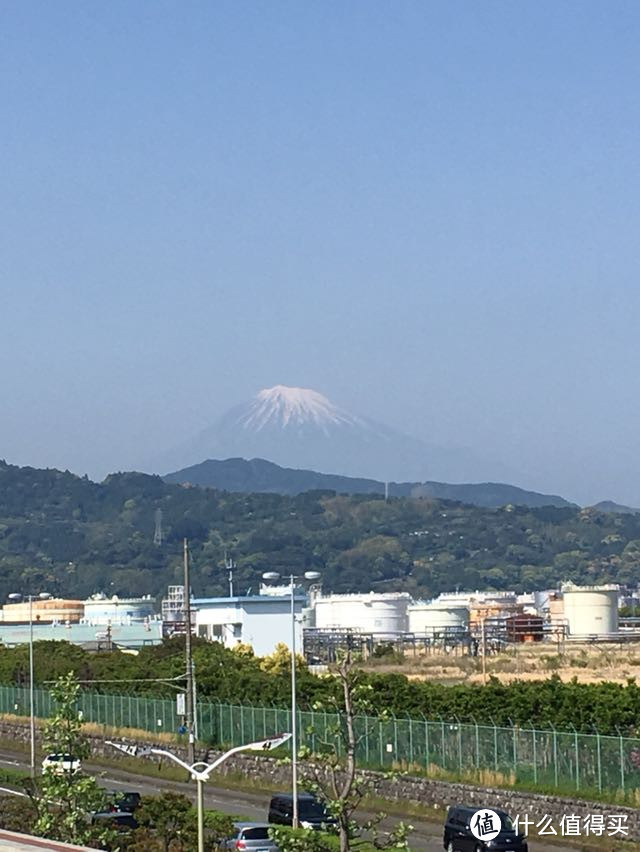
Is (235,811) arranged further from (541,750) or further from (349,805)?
(349,805)

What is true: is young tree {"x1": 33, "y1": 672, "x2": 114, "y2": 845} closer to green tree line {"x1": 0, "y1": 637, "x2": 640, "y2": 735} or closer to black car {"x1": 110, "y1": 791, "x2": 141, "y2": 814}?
green tree line {"x1": 0, "y1": 637, "x2": 640, "y2": 735}

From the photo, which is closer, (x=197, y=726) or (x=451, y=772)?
(x=451, y=772)

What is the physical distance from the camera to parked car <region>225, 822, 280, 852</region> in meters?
44.1

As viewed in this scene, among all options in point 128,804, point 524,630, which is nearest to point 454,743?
point 128,804

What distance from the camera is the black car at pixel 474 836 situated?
4466 cm

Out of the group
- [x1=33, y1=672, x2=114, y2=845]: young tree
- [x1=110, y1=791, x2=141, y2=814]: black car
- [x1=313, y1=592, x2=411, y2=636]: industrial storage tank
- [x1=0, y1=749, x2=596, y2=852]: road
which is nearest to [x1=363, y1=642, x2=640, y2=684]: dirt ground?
[x1=0, y1=749, x2=596, y2=852]: road

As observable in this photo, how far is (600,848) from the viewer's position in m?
46.7

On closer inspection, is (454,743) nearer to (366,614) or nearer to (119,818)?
(119,818)

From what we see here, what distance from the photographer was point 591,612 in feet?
503

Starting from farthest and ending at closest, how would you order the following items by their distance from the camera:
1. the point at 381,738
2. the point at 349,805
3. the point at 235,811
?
the point at 381,738 < the point at 235,811 < the point at 349,805

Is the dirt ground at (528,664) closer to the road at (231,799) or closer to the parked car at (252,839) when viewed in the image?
the road at (231,799)

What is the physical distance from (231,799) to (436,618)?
373 feet

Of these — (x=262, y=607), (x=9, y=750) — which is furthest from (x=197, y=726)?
(x=262, y=607)

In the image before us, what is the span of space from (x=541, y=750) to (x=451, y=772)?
5.25 metres
